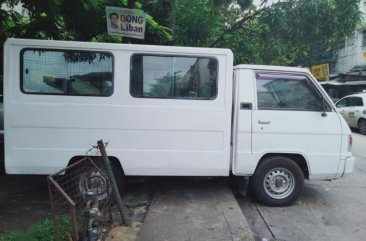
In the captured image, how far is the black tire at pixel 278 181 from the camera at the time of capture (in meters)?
5.51

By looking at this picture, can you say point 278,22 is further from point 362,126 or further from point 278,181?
point 362,126

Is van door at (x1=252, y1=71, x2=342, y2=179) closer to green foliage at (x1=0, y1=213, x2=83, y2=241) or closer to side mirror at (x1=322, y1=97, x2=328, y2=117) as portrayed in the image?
side mirror at (x1=322, y1=97, x2=328, y2=117)

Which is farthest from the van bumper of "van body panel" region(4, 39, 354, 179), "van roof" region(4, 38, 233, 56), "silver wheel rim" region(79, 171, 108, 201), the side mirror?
"silver wheel rim" region(79, 171, 108, 201)

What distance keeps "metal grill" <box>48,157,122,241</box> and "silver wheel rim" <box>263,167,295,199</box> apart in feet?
7.38

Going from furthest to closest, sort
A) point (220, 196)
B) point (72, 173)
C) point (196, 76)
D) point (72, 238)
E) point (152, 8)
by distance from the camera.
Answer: point (152, 8) < point (220, 196) < point (196, 76) < point (72, 173) < point (72, 238)

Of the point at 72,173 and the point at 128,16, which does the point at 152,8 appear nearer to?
the point at 128,16

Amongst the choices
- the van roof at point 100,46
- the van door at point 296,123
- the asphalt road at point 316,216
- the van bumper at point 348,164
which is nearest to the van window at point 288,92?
the van door at point 296,123

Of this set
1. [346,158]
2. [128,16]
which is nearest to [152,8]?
[128,16]

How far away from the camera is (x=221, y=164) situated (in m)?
5.38

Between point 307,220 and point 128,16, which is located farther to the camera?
point 128,16

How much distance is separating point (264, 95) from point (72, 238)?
10.7 feet

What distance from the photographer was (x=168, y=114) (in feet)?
17.2

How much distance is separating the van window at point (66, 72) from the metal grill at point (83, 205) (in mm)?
1020

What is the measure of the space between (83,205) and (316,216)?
332 centimetres
